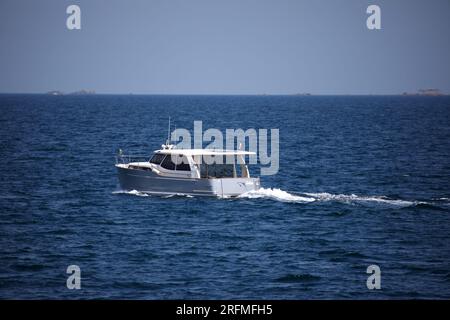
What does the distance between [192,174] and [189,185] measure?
86 centimetres

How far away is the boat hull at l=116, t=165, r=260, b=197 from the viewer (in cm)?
4700

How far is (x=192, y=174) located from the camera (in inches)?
1848

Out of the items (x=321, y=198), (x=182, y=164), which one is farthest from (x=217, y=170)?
(x=321, y=198)

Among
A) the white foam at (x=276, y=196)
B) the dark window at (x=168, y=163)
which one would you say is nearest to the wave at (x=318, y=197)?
the white foam at (x=276, y=196)

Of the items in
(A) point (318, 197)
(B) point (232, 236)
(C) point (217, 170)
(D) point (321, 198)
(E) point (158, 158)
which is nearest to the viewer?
(B) point (232, 236)

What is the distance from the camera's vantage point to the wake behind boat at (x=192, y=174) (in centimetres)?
4700

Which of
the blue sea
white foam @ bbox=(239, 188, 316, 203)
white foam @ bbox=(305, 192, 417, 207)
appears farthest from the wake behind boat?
white foam @ bbox=(305, 192, 417, 207)

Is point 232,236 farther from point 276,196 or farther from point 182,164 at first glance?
point 276,196

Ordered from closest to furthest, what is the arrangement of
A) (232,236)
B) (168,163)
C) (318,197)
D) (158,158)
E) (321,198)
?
(232,236), (168,163), (158,158), (321,198), (318,197)

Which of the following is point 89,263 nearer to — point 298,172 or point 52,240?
point 52,240

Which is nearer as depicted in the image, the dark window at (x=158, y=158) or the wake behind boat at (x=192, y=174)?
the wake behind boat at (x=192, y=174)

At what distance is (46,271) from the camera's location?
32.2 meters

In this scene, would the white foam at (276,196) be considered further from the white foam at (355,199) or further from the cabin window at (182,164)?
the cabin window at (182,164)
